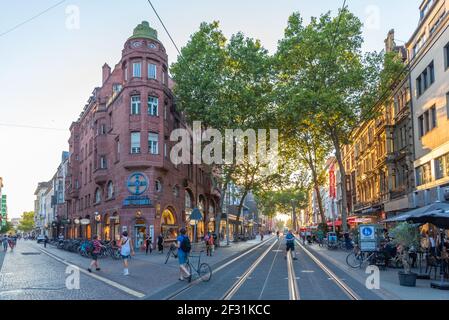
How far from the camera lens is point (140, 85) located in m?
37.9

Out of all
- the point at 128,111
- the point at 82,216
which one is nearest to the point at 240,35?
the point at 128,111

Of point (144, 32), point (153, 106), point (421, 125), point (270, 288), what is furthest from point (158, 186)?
point (270, 288)

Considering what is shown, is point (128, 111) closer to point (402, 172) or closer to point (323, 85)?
point (323, 85)

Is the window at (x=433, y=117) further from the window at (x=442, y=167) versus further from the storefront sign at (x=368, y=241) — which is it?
the storefront sign at (x=368, y=241)

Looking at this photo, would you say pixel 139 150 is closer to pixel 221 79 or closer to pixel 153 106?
pixel 153 106

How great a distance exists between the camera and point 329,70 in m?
36.3

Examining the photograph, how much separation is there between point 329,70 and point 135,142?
54.8ft

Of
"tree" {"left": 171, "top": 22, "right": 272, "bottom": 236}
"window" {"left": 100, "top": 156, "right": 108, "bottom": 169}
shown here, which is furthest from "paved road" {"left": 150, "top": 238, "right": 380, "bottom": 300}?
"window" {"left": 100, "top": 156, "right": 108, "bottom": 169}

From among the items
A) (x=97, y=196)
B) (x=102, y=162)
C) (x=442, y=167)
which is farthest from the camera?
(x=97, y=196)

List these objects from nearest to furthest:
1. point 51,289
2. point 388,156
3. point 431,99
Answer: point 51,289, point 431,99, point 388,156

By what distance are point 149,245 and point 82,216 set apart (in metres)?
24.3

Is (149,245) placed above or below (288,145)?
below

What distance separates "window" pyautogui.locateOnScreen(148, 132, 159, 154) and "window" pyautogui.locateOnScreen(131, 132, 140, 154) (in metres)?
0.90

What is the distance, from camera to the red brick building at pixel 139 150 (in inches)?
1463
